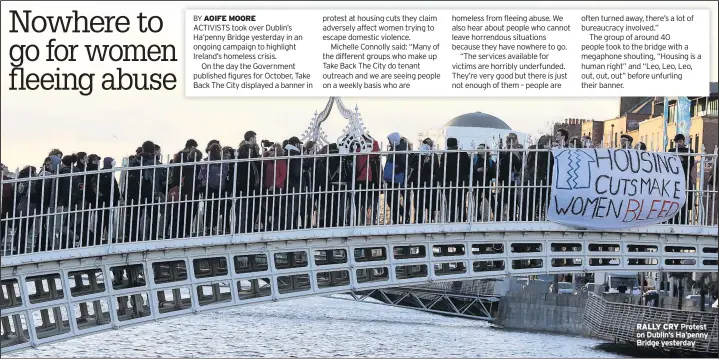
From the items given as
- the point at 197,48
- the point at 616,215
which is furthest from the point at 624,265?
the point at 197,48

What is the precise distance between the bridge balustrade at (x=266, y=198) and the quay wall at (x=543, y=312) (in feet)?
97.3

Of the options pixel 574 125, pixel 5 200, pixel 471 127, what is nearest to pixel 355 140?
pixel 5 200

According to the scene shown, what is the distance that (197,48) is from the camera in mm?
17547

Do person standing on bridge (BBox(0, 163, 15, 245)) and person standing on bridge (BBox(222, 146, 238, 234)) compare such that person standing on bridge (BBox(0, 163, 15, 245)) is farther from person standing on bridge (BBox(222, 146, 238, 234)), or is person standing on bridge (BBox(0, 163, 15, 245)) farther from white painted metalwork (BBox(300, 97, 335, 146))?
white painted metalwork (BBox(300, 97, 335, 146))

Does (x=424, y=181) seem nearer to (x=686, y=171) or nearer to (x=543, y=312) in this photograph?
(x=686, y=171)

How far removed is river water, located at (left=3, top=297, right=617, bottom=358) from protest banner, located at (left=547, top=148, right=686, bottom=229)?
14.7 metres

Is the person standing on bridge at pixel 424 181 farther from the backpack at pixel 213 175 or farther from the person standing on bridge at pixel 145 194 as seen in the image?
the person standing on bridge at pixel 145 194

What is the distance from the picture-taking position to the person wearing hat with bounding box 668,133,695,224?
22.7 metres

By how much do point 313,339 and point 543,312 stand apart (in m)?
10.2

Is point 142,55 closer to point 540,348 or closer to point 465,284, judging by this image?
point 540,348

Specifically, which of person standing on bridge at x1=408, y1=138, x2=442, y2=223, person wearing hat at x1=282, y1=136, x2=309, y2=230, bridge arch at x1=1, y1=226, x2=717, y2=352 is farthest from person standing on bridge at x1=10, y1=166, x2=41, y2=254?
person standing on bridge at x1=408, y1=138, x2=442, y2=223

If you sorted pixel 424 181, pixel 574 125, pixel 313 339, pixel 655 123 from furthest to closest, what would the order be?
pixel 574 125 → pixel 655 123 → pixel 313 339 → pixel 424 181

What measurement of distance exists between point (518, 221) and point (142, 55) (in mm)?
6860

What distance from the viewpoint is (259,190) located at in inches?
825
